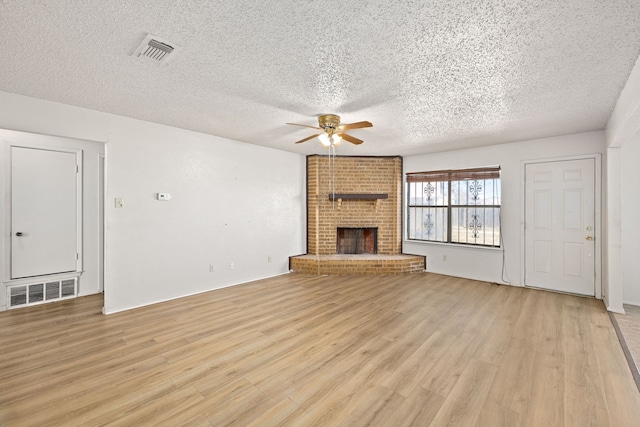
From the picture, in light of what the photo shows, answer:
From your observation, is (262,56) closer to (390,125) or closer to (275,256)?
(390,125)

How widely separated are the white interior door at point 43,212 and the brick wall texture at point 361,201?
3938 mm

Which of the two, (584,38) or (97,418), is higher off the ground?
(584,38)

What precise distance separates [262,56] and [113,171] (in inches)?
104

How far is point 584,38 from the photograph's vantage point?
1.82 metres

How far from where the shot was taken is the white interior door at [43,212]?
3639mm

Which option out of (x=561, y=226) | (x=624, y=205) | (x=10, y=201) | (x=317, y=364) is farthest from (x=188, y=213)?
(x=624, y=205)

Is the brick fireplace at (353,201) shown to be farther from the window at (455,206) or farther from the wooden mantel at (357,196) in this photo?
the window at (455,206)

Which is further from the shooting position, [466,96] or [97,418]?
[466,96]

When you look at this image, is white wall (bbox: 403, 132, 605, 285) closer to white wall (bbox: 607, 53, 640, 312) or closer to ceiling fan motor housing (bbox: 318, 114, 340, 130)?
white wall (bbox: 607, 53, 640, 312)

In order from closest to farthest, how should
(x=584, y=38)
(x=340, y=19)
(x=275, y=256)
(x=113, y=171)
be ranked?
(x=340, y=19) → (x=584, y=38) → (x=113, y=171) → (x=275, y=256)

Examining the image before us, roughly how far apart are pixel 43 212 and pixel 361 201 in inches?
205

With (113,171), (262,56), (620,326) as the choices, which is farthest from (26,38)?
(620,326)

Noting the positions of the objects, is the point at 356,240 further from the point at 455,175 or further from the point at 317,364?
the point at 317,364

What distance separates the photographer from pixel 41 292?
3.81 m
